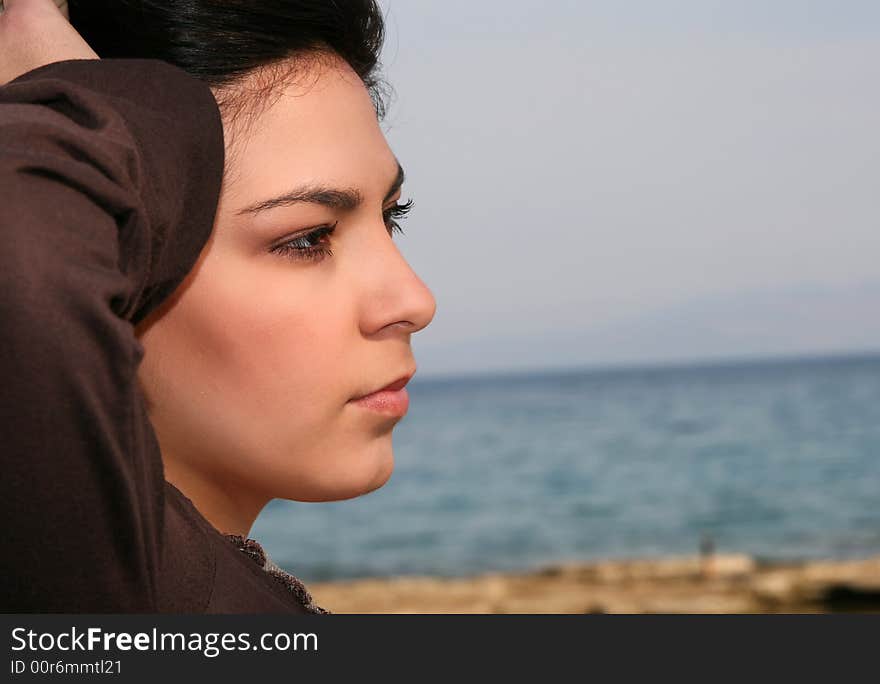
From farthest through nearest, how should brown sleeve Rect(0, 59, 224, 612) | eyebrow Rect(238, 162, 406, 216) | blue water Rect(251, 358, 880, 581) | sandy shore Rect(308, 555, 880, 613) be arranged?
blue water Rect(251, 358, 880, 581) → sandy shore Rect(308, 555, 880, 613) → eyebrow Rect(238, 162, 406, 216) → brown sleeve Rect(0, 59, 224, 612)

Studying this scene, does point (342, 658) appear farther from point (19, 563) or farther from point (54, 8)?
point (54, 8)

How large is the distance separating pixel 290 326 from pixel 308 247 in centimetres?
15

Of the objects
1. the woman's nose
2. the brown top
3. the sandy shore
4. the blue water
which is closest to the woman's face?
the woman's nose

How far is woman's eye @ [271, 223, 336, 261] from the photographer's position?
65.1 inches

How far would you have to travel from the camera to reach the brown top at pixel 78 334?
0.92m

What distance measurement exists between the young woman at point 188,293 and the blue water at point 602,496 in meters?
17.1

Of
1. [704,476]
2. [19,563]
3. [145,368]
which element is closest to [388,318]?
[145,368]

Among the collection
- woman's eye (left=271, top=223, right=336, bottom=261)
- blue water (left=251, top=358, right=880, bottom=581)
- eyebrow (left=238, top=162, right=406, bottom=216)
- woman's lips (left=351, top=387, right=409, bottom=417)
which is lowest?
woman's lips (left=351, top=387, right=409, bottom=417)

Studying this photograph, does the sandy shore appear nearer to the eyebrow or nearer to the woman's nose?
the woman's nose

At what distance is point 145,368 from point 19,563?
785 millimetres

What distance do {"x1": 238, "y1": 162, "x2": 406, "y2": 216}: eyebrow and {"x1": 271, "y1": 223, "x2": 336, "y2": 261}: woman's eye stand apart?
4cm

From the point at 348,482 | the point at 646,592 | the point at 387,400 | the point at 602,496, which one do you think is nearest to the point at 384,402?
the point at 387,400

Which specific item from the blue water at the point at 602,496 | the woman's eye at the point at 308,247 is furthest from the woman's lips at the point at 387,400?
the blue water at the point at 602,496

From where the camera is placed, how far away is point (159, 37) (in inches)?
71.4
